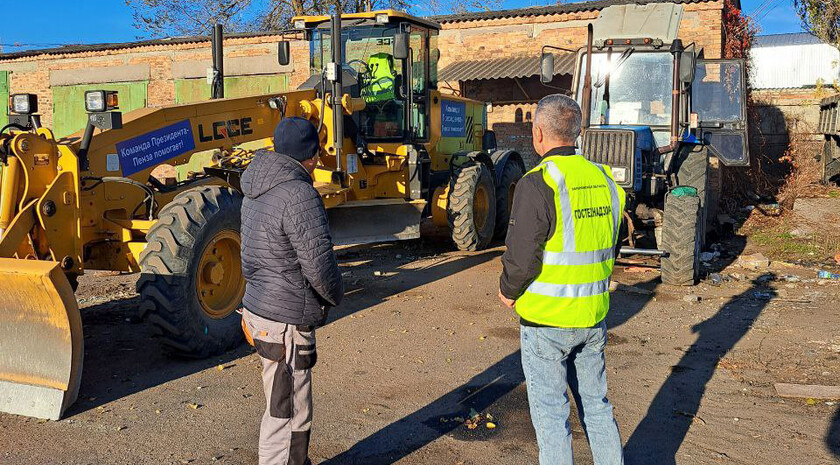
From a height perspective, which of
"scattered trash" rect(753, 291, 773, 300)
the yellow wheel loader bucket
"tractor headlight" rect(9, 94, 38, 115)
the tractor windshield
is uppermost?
the tractor windshield

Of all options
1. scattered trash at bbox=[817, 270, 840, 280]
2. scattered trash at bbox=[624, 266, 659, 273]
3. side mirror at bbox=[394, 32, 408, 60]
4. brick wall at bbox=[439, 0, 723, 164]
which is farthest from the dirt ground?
brick wall at bbox=[439, 0, 723, 164]

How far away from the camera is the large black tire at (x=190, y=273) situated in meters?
5.48

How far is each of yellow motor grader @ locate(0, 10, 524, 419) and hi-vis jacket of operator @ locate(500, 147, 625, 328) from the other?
289 cm

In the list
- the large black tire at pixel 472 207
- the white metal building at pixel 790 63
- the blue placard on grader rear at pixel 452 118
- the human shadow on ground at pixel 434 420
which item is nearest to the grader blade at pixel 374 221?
the large black tire at pixel 472 207

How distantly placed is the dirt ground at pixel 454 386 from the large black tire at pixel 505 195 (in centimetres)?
305

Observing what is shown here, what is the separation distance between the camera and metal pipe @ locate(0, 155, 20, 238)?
515cm

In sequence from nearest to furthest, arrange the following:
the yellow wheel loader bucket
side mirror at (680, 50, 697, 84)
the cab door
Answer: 1. the yellow wheel loader bucket
2. side mirror at (680, 50, 697, 84)
3. the cab door

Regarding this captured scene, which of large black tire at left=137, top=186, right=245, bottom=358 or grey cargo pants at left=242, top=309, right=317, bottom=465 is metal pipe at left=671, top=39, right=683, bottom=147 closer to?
large black tire at left=137, top=186, right=245, bottom=358

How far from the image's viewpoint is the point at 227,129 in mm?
7203

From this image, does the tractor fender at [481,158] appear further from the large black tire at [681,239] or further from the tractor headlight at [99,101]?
the tractor headlight at [99,101]

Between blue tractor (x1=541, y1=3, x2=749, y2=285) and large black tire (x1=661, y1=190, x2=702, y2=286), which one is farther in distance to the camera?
blue tractor (x1=541, y1=3, x2=749, y2=285)

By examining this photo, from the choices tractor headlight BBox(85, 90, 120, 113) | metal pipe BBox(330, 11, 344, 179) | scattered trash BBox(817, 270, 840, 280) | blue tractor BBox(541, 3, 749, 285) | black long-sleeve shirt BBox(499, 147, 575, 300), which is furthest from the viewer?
scattered trash BBox(817, 270, 840, 280)

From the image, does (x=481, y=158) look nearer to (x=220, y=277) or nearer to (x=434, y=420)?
(x=220, y=277)

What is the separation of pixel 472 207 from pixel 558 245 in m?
6.82
